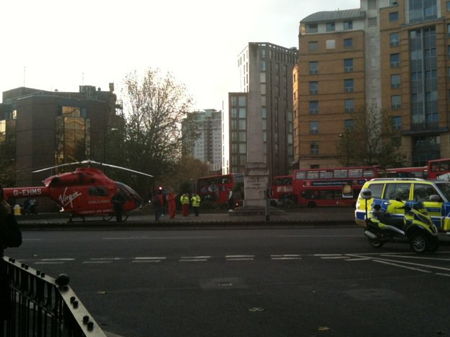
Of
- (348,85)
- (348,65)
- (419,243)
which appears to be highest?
(348,65)

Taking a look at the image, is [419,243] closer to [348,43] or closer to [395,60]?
[395,60]

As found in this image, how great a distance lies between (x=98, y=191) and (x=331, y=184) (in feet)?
79.3

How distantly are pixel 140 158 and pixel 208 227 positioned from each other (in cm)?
2687

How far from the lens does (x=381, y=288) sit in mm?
7824

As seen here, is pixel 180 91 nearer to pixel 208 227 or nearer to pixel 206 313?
pixel 208 227

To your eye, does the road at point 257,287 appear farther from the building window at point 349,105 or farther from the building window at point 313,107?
the building window at point 313,107

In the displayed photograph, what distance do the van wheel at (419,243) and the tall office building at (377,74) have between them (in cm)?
4780

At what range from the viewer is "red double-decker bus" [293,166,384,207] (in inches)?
1613

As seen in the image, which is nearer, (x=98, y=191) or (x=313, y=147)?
(x=98, y=191)

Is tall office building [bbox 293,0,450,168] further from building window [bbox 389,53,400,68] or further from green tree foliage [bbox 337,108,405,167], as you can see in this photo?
green tree foliage [bbox 337,108,405,167]

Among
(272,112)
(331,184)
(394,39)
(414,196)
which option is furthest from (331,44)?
(414,196)

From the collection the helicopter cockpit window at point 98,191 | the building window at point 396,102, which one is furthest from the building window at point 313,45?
the helicopter cockpit window at point 98,191

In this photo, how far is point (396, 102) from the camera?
62.4m

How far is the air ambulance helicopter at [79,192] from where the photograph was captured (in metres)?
23.0
